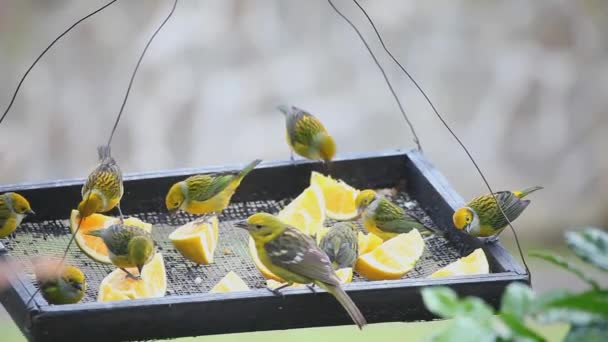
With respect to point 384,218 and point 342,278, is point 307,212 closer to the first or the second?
point 384,218

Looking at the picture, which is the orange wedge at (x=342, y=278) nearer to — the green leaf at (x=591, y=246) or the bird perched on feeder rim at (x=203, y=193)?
the bird perched on feeder rim at (x=203, y=193)

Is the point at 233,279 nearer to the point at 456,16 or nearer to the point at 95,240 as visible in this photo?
the point at 95,240

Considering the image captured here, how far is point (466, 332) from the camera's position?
1.62m

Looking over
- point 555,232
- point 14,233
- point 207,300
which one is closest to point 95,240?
point 14,233

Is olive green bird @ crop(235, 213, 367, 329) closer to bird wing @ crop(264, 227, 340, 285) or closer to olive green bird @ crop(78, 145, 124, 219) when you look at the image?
bird wing @ crop(264, 227, 340, 285)

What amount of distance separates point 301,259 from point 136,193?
3.58 ft

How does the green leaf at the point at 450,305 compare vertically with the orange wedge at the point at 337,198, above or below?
above

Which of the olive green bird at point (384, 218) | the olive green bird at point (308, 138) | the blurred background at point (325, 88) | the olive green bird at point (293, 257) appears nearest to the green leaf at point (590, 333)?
the olive green bird at point (293, 257)

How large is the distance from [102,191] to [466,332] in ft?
6.93

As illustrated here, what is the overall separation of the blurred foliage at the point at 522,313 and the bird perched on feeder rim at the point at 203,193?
1996 mm

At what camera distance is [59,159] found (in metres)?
6.88

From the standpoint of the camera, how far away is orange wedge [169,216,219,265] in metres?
3.36

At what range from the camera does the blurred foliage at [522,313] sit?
1.64 metres

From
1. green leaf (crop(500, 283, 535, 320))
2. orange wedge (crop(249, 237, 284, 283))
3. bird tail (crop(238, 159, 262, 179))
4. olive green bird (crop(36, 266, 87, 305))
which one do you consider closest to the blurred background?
bird tail (crop(238, 159, 262, 179))
